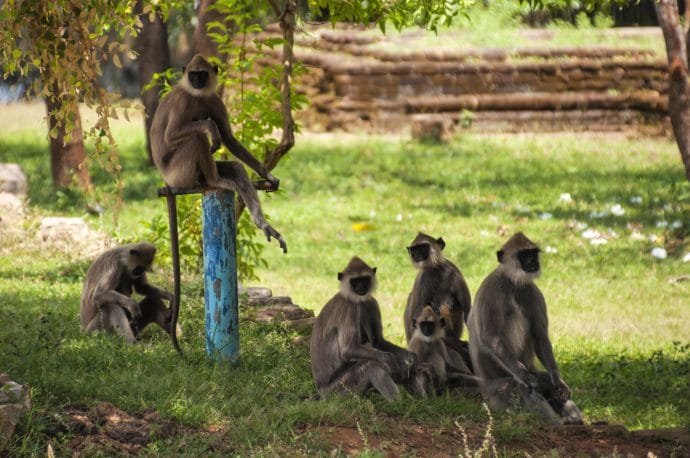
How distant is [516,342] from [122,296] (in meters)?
2.93

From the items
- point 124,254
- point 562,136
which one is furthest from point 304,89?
point 124,254

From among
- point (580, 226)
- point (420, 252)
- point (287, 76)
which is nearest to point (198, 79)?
point (420, 252)

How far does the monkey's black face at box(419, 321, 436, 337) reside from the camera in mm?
7047

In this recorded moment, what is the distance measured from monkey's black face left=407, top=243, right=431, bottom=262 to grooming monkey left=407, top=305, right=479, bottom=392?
29.8 inches

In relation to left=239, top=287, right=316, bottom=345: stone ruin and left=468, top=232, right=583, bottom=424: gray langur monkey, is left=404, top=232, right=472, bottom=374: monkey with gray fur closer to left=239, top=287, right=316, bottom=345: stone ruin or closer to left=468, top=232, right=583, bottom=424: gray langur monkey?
left=468, top=232, right=583, bottom=424: gray langur monkey

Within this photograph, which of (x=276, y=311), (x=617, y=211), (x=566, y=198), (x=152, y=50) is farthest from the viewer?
(x=152, y=50)

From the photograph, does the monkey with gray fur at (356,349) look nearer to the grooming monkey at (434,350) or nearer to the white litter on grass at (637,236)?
the grooming monkey at (434,350)

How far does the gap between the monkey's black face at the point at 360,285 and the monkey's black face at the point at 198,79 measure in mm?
1742

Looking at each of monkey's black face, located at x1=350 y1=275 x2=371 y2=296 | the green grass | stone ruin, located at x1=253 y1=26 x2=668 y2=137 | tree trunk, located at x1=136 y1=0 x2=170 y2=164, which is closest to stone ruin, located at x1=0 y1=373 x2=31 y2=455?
the green grass

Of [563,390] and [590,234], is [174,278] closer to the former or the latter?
[563,390]

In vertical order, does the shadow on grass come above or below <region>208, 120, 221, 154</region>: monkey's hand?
below

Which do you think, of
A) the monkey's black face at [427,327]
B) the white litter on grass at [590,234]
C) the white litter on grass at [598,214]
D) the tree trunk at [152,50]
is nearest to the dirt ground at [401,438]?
the monkey's black face at [427,327]

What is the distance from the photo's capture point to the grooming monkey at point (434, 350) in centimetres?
704

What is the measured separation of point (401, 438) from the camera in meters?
5.93
